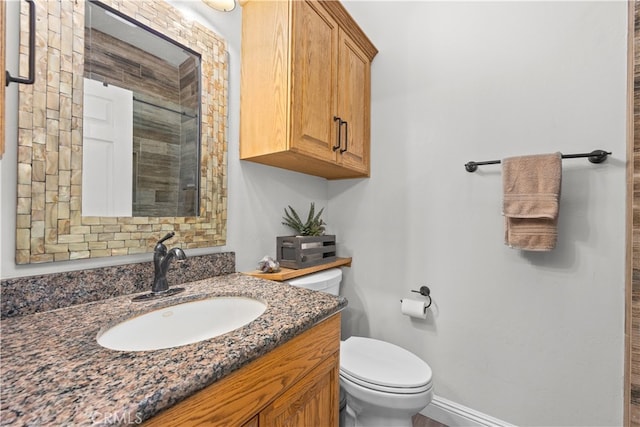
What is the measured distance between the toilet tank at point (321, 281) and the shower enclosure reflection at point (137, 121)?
605 millimetres

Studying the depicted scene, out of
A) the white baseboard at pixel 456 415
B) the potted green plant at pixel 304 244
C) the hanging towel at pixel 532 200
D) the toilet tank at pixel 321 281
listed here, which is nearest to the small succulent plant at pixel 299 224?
the potted green plant at pixel 304 244

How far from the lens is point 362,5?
1753 mm

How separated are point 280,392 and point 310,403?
16 cm

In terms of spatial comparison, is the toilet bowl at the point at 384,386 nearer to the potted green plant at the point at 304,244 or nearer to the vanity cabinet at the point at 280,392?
the vanity cabinet at the point at 280,392

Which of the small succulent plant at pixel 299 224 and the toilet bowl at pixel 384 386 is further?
the small succulent plant at pixel 299 224

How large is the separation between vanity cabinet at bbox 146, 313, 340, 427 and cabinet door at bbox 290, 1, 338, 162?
2.59ft

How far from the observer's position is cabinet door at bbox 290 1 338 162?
1.14 meters

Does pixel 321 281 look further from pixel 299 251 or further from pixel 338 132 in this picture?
pixel 338 132

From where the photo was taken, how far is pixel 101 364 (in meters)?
0.47

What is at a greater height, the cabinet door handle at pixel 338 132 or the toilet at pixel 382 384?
the cabinet door handle at pixel 338 132

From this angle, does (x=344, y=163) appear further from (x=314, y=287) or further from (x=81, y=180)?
(x=81, y=180)

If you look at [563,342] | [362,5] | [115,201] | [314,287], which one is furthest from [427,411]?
[362,5]

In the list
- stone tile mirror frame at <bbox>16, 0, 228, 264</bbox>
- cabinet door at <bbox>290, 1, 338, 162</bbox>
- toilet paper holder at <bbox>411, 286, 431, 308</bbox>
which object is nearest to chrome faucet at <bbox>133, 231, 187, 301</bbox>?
stone tile mirror frame at <bbox>16, 0, 228, 264</bbox>

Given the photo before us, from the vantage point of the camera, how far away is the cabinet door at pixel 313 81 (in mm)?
1136
